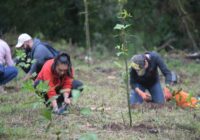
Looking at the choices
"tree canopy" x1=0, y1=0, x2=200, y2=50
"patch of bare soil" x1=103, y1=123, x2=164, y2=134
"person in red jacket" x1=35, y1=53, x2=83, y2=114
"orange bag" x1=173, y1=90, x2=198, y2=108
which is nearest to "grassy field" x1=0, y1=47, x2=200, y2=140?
"patch of bare soil" x1=103, y1=123, x2=164, y2=134

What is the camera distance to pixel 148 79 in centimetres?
1103

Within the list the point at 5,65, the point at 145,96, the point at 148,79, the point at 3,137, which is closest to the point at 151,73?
the point at 148,79

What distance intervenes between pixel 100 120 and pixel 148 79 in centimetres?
239

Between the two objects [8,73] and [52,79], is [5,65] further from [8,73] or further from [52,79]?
[52,79]

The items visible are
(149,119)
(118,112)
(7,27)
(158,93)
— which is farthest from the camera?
(7,27)

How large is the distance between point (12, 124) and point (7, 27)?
1251 centimetres

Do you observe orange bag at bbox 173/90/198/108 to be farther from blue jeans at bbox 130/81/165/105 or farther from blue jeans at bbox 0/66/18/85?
blue jeans at bbox 0/66/18/85

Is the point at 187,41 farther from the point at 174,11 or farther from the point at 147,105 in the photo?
the point at 147,105

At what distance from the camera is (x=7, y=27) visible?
20.5m

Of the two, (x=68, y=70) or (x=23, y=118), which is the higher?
(x=68, y=70)

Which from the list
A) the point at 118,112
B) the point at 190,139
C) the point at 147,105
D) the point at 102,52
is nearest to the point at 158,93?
the point at 147,105

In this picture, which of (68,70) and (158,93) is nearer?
(68,70)

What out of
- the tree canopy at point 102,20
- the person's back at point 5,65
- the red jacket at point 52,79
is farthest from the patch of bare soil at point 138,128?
the tree canopy at point 102,20

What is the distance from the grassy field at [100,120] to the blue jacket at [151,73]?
19.5 inches
